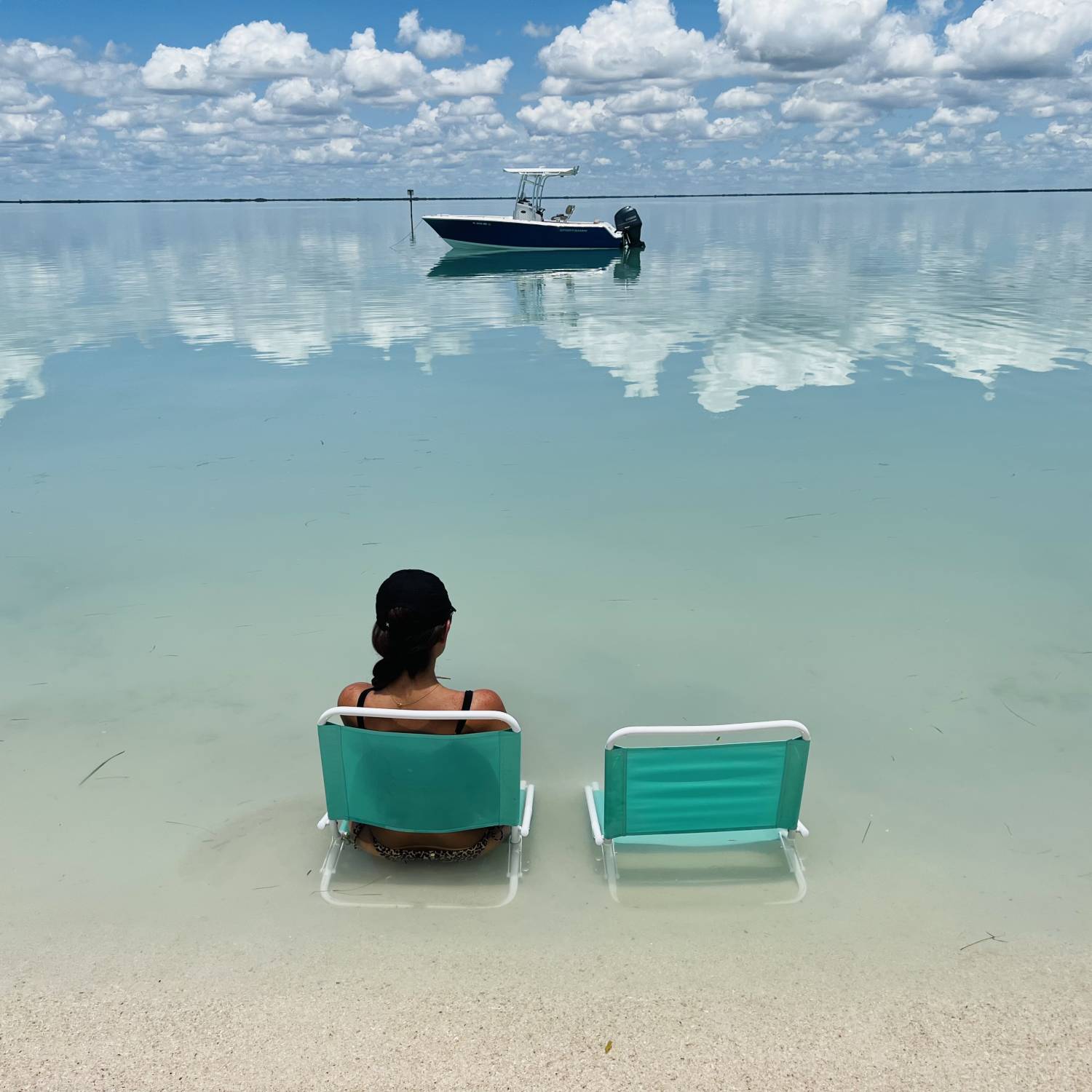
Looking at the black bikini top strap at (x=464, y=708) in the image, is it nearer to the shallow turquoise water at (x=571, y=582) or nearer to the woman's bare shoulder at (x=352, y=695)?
the woman's bare shoulder at (x=352, y=695)

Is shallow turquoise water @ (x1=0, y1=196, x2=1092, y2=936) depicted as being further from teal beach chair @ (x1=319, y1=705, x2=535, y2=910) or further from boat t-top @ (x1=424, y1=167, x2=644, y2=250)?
boat t-top @ (x1=424, y1=167, x2=644, y2=250)

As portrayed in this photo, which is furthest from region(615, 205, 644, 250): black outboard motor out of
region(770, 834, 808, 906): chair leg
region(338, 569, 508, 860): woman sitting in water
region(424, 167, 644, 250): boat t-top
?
region(338, 569, 508, 860): woman sitting in water

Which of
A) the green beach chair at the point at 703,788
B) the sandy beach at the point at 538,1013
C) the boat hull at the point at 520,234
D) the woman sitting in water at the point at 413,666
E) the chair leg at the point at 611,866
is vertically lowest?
the boat hull at the point at 520,234

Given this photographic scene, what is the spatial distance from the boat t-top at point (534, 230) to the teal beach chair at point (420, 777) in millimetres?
43982

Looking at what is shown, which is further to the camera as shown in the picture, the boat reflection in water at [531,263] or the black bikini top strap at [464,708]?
the boat reflection in water at [531,263]

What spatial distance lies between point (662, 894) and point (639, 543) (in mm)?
4550

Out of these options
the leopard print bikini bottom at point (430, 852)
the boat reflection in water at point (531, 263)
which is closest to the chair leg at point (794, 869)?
the leopard print bikini bottom at point (430, 852)

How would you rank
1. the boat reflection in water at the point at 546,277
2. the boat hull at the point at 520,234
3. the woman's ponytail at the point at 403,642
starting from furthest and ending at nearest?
the boat hull at the point at 520,234
the boat reflection in water at the point at 546,277
the woman's ponytail at the point at 403,642

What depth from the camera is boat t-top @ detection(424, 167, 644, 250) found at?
148ft

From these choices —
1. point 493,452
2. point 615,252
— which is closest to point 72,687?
point 493,452

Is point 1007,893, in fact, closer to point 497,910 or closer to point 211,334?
point 497,910

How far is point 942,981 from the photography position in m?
3.40

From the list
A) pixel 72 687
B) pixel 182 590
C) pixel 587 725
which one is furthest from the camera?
pixel 182 590

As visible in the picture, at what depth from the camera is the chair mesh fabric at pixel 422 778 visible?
356 cm
